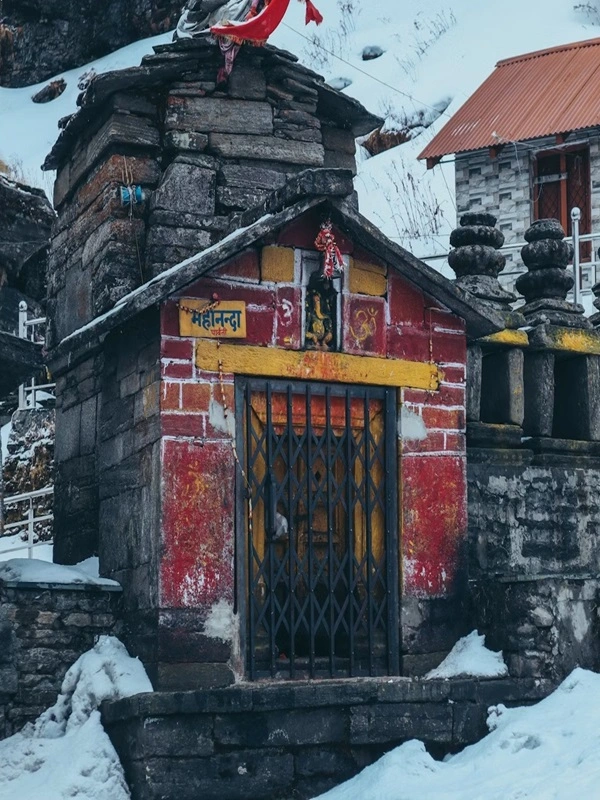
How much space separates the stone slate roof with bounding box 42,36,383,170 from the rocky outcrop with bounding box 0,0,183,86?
23367 mm

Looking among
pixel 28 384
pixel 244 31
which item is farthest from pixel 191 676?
pixel 28 384

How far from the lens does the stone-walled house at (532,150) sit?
23.3 meters

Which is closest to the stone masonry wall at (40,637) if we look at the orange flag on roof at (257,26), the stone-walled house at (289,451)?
the stone-walled house at (289,451)

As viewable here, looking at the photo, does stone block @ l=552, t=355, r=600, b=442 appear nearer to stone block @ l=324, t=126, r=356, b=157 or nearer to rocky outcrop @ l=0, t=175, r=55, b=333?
stone block @ l=324, t=126, r=356, b=157

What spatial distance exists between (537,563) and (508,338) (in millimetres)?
1674

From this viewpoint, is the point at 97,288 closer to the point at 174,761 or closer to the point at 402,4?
the point at 174,761

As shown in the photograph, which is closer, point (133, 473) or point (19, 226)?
point (133, 473)

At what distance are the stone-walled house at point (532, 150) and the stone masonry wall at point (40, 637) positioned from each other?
13.4m

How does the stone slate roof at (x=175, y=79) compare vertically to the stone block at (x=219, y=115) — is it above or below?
above

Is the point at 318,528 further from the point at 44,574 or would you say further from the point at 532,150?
the point at 532,150

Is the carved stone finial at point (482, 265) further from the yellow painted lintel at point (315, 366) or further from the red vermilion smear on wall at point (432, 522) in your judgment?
the red vermilion smear on wall at point (432, 522)

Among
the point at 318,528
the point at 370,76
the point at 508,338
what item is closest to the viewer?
the point at 318,528

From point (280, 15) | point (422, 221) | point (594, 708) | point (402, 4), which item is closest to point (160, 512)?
point (594, 708)

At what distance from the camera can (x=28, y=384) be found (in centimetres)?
1903
